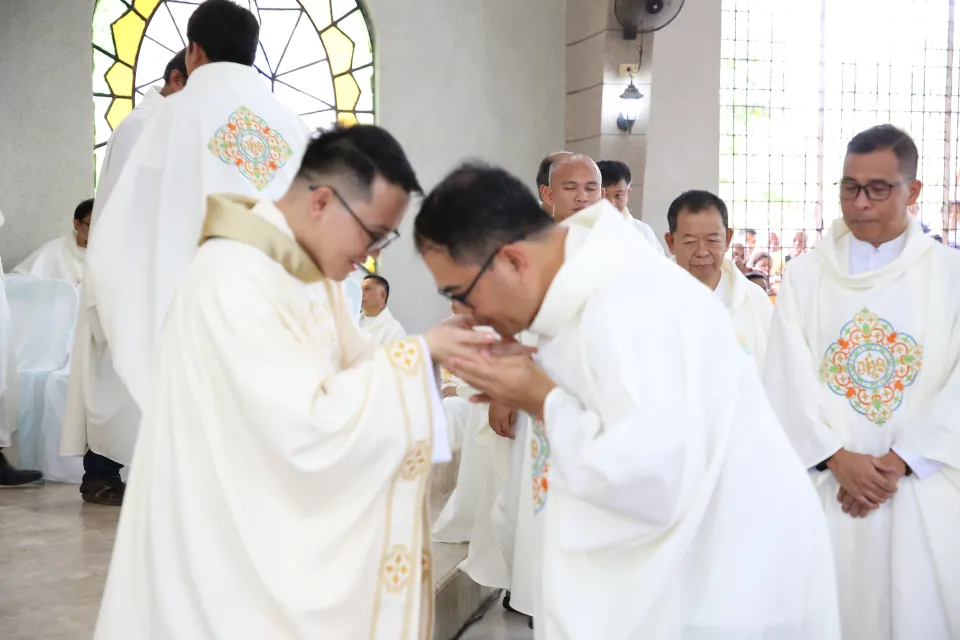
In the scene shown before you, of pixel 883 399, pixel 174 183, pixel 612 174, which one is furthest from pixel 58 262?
pixel 883 399

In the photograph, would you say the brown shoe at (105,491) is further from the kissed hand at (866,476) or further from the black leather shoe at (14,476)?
the kissed hand at (866,476)

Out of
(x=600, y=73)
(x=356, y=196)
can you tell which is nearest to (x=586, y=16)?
(x=600, y=73)

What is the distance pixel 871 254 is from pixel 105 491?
433cm

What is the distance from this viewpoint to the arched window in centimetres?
1384

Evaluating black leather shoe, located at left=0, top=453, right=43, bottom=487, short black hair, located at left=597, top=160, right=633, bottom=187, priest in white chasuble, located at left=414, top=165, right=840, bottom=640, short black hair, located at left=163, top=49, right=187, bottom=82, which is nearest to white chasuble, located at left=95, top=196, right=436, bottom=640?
priest in white chasuble, located at left=414, top=165, right=840, bottom=640

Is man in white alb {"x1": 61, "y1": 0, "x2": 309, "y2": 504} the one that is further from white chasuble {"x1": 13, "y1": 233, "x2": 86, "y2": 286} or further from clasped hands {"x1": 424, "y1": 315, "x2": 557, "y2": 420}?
white chasuble {"x1": 13, "y1": 233, "x2": 86, "y2": 286}

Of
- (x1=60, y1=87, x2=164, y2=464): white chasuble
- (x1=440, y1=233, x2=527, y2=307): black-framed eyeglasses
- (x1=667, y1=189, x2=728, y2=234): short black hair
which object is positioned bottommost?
(x1=60, y1=87, x2=164, y2=464): white chasuble

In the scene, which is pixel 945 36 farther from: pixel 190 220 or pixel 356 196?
pixel 356 196

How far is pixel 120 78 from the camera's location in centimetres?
1071

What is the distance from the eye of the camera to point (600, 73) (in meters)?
11.4

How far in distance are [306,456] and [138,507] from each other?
Result: 44 centimetres

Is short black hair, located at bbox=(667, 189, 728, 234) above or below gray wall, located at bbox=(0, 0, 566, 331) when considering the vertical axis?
below

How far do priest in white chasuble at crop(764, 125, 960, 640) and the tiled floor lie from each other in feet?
4.80

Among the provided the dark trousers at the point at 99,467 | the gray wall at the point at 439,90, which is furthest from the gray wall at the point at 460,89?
the dark trousers at the point at 99,467
